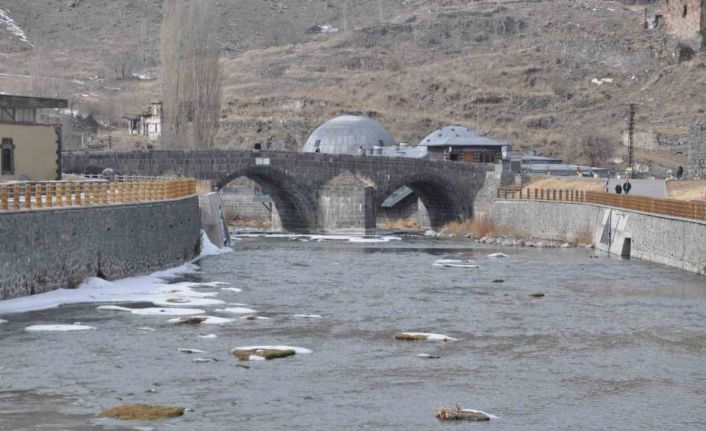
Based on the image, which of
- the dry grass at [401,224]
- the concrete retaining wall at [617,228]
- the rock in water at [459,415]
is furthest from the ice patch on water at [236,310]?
the dry grass at [401,224]

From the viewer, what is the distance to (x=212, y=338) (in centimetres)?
3722

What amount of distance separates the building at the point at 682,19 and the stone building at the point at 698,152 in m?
75.5

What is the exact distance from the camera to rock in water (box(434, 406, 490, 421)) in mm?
28344

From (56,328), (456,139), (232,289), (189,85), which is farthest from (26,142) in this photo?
(456,139)

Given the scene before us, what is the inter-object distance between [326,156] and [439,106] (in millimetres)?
60528

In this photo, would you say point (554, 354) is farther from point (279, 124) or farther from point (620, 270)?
point (279, 124)

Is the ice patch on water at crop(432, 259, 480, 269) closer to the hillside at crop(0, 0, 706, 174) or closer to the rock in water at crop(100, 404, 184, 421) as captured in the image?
the rock in water at crop(100, 404, 184, 421)

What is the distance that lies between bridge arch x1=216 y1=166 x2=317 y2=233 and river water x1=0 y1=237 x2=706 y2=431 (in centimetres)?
3799

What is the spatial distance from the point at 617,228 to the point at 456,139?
4313 cm

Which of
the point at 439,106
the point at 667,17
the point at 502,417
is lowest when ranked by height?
the point at 502,417

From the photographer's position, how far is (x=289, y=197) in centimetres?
9525

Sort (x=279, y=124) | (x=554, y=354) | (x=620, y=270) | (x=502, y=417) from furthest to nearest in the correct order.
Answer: (x=279, y=124) → (x=620, y=270) → (x=554, y=354) → (x=502, y=417)

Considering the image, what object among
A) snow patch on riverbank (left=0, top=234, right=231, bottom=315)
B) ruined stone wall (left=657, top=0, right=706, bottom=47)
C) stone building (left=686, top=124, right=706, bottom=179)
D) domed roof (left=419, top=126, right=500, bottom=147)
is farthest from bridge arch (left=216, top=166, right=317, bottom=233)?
ruined stone wall (left=657, top=0, right=706, bottom=47)

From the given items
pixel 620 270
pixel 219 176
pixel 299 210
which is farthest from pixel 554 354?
pixel 299 210
